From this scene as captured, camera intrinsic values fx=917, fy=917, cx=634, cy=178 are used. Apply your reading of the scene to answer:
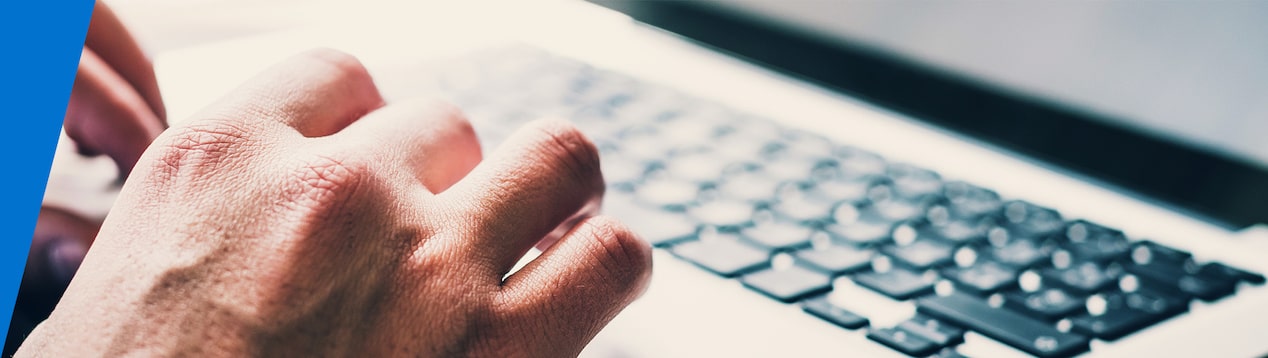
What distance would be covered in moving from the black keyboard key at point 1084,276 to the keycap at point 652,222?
0.19 metres

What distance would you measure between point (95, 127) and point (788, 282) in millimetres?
362

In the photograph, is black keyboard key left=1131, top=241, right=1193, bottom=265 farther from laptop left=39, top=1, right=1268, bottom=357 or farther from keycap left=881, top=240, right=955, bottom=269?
keycap left=881, top=240, right=955, bottom=269

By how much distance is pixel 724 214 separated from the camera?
520mm

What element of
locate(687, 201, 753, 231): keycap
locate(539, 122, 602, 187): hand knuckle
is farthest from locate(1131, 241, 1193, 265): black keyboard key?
locate(539, 122, 602, 187): hand knuckle

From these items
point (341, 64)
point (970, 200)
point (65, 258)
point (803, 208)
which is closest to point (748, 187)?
point (803, 208)

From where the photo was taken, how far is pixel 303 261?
32cm

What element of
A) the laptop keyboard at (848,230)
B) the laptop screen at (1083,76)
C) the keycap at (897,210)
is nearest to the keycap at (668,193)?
the laptop keyboard at (848,230)

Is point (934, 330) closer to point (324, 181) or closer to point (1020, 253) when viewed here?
point (1020, 253)

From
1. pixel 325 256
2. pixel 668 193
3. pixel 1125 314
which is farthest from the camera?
pixel 668 193

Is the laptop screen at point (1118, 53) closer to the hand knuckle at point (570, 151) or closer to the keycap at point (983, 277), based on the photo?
the keycap at point (983, 277)

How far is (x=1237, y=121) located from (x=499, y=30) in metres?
0.55

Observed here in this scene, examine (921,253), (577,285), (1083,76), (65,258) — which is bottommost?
(65,258)

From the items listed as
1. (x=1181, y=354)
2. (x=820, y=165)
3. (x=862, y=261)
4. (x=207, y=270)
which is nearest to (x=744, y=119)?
(x=820, y=165)

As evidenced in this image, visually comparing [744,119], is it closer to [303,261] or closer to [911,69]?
[911,69]
